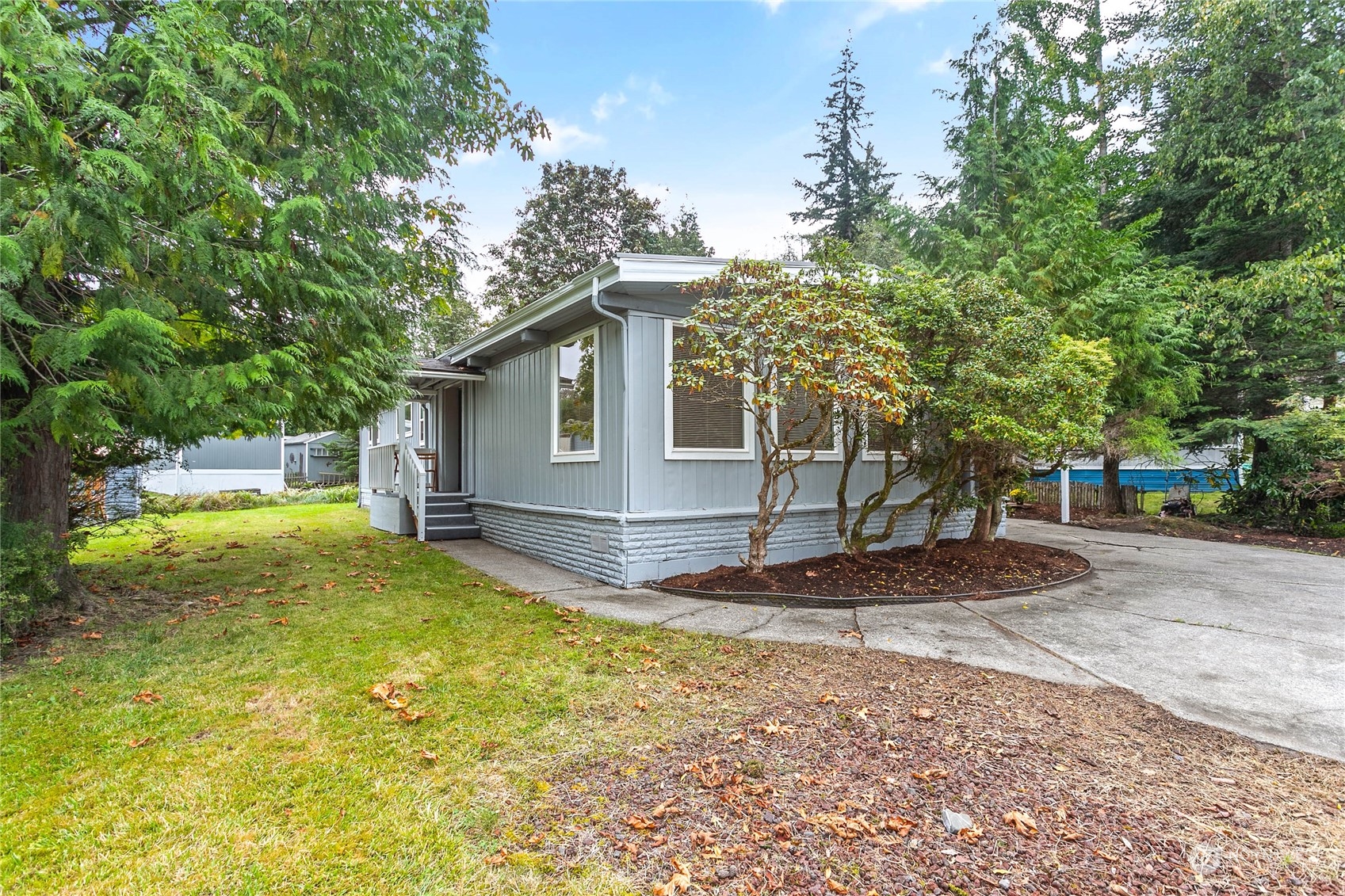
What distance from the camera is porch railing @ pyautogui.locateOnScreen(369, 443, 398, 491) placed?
11.7 metres

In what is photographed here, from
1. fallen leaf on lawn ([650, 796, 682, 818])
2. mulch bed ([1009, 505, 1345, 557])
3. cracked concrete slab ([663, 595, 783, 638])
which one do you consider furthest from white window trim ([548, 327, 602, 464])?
mulch bed ([1009, 505, 1345, 557])

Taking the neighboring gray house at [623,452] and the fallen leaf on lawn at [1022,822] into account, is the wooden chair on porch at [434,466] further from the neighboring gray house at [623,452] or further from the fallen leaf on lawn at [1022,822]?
the fallen leaf on lawn at [1022,822]

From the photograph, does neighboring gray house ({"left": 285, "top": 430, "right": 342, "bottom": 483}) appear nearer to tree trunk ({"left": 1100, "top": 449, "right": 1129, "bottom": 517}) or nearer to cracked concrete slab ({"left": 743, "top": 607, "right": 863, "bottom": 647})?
cracked concrete slab ({"left": 743, "top": 607, "right": 863, "bottom": 647})

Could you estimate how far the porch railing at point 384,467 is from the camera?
38.4ft

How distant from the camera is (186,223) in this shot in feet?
13.5

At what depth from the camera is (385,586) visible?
657 cm

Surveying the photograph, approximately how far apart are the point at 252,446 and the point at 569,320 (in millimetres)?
19027

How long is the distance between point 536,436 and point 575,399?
114 centimetres

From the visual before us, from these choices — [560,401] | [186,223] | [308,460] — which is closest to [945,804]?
[186,223]

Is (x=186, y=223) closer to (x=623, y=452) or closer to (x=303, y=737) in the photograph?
(x=303, y=737)

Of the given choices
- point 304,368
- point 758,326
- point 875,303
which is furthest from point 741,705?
point 875,303

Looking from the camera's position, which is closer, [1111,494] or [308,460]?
[1111,494]

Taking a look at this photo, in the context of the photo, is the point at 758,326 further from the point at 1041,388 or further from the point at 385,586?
the point at 385,586

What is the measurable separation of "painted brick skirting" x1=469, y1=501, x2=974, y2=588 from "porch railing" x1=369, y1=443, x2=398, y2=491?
14.3 feet
